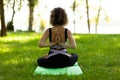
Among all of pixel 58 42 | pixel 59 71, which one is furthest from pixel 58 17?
pixel 59 71

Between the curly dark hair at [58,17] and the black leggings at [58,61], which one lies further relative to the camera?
the curly dark hair at [58,17]

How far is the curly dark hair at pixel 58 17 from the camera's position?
434 inches

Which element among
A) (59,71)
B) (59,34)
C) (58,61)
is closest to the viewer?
(59,71)

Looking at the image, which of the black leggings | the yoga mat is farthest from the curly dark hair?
the yoga mat

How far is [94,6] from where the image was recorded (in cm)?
6512

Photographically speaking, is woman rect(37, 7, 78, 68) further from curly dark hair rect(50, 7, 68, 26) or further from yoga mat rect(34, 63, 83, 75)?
yoga mat rect(34, 63, 83, 75)

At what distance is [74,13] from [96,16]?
494 cm

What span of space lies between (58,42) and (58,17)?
0.74m

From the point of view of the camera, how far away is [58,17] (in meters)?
11.0

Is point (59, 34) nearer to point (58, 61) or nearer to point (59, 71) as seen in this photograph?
point (58, 61)

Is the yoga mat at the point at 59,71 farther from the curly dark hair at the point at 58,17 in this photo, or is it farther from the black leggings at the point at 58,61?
the curly dark hair at the point at 58,17

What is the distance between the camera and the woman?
1095 centimetres

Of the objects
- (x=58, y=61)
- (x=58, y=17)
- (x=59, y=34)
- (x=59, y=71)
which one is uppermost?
(x=58, y=17)

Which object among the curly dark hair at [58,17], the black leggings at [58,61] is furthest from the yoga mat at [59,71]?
the curly dark hair at [58,17]
